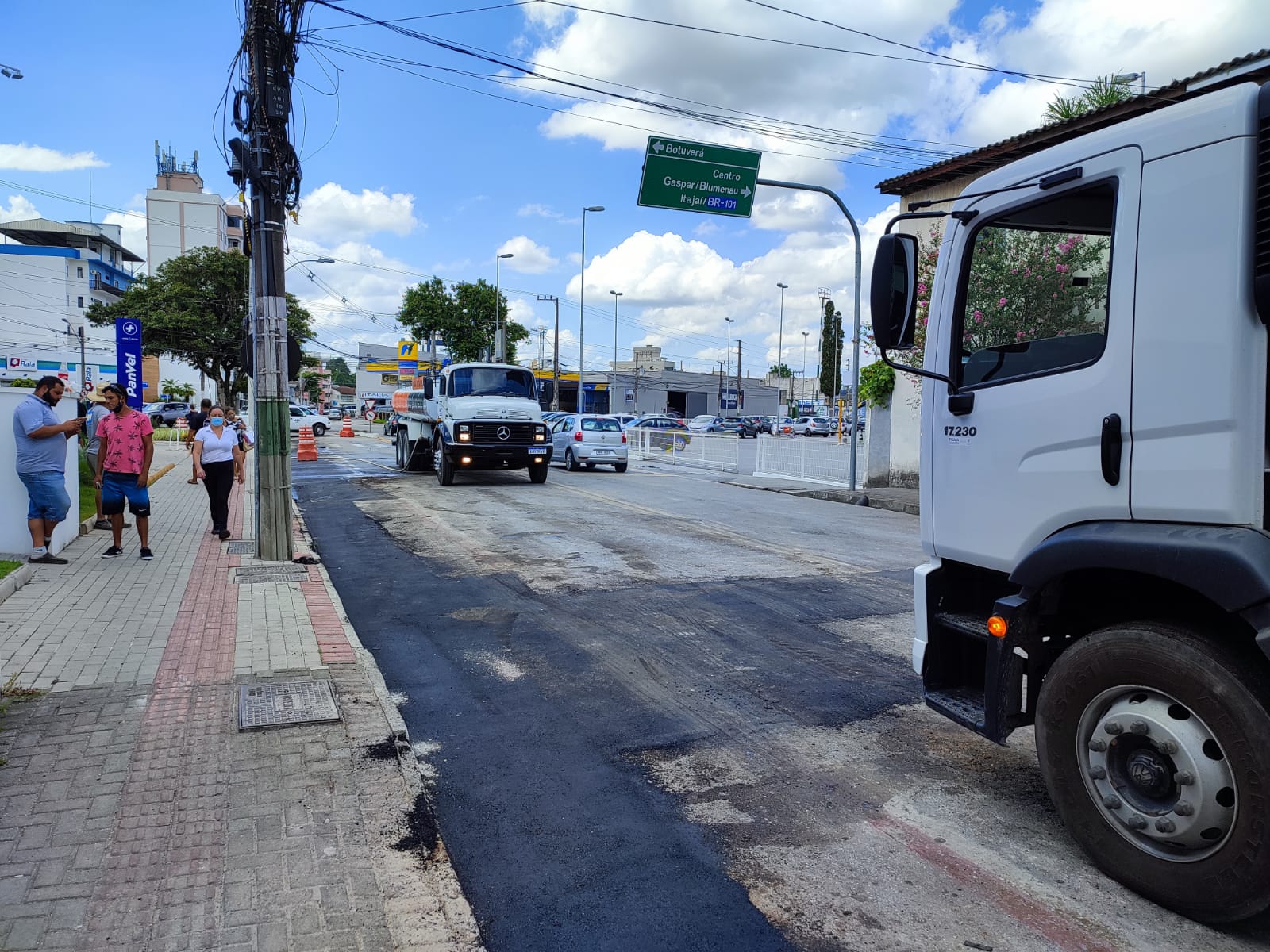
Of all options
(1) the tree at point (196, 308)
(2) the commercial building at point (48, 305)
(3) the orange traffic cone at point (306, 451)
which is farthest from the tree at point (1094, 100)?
(2) the commercial building at point (48, 305)

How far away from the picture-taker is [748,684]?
5652 millimetres

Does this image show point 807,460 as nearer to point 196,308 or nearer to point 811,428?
point 196,308

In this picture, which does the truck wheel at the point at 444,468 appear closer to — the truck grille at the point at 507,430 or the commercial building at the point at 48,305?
the truck grille at the point at 507,430

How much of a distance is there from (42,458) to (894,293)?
832cm

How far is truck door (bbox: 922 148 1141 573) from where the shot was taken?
126 inches

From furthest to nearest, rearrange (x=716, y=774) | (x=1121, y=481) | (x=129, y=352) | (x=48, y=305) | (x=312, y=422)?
(x=48, y=305) < (x=312, y=422) < (x=129, y=352) < (x=716, y=774) < (x=1121, y=481)

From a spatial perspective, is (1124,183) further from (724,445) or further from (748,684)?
(724,445)

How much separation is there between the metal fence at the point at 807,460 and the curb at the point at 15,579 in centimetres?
1595

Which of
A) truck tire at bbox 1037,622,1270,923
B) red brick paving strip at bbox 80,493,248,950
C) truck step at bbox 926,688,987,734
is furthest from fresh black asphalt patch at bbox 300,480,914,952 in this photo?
truck tire at bbox 1037,622,1270,923

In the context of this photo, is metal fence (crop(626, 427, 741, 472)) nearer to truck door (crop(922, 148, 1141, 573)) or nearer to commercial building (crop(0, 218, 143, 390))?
truck door (crop(922, 148, 1141, 573))

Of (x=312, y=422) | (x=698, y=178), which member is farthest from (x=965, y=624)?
(x=312, y=422)

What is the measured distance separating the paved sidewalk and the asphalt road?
27 centimetres

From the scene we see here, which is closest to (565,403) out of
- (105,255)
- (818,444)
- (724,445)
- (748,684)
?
(105,255)

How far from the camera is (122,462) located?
9.34 metres
